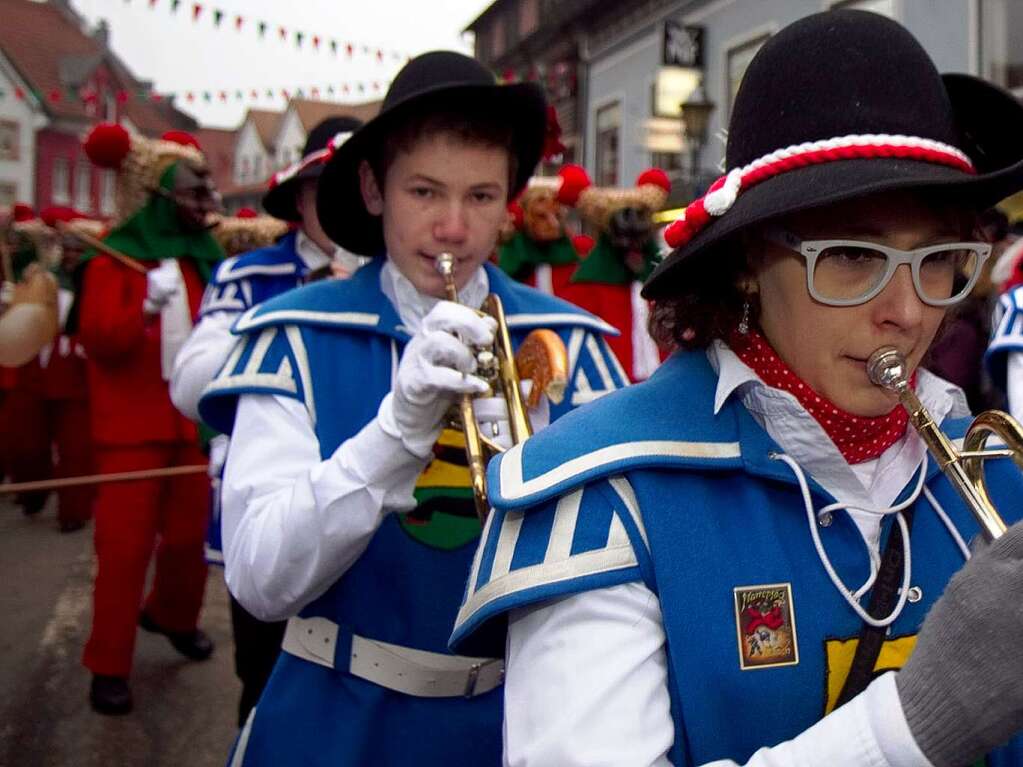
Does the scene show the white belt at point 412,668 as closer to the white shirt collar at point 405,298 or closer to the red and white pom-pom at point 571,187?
the white shirt collar at point 405,298

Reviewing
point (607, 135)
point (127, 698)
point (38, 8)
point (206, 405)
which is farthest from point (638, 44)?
point (38, 8)

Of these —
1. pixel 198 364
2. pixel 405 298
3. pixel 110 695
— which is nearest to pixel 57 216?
pixel 110 695

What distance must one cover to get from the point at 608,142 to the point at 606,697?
18453 mm

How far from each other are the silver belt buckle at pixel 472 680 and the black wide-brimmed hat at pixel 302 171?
2.06m

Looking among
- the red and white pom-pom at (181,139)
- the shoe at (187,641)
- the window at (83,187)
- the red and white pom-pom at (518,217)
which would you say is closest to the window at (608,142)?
the red and white pom-pom at (518,217)

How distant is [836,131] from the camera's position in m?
1.27

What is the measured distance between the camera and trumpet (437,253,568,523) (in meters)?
1.84

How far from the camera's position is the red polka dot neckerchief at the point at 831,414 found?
1335 mm

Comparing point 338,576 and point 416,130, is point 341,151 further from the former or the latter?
point 338,576

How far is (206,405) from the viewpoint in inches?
84.4

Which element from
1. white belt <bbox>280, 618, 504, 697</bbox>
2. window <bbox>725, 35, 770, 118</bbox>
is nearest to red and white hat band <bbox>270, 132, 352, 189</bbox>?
white belt <bbox>280, 618, 504, 697</bbox>

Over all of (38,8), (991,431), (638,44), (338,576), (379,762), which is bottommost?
(379,762)

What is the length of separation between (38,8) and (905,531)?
37.2 m

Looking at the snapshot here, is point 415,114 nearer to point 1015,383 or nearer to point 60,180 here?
point 1015,383
